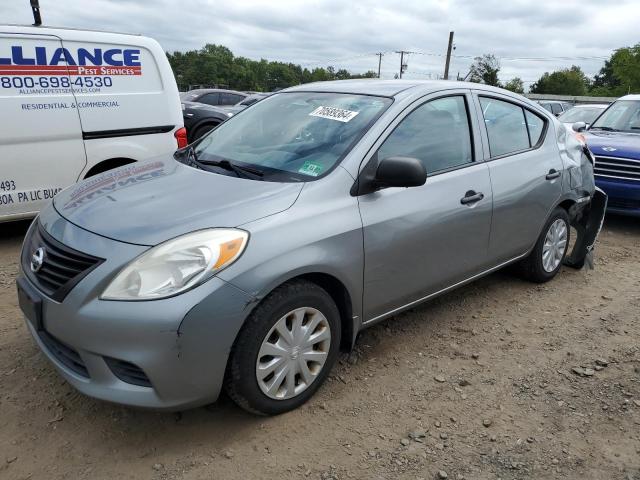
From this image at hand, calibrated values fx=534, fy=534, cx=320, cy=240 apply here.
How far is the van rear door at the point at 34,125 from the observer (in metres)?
4.59

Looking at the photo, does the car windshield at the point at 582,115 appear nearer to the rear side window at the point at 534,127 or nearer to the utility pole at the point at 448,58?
the rear side window at the point at 534,127

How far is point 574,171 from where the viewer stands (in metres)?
4.43

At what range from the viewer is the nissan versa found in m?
2.21

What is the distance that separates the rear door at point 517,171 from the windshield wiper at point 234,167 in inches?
64.5

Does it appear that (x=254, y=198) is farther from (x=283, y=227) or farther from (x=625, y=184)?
(x=625, y=184)

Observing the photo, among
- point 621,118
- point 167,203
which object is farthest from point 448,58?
point 167,203

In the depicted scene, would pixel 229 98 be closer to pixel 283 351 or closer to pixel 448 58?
pixel 283 351

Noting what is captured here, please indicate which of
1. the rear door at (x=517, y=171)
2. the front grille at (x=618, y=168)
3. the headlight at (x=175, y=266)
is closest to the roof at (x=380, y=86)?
the rear door at (x=517, y=171)

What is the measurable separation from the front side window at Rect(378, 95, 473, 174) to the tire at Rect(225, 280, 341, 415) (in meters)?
0.95

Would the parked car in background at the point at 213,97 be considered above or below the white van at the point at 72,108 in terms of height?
below

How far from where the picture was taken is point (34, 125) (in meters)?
4.73

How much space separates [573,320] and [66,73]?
189 inches

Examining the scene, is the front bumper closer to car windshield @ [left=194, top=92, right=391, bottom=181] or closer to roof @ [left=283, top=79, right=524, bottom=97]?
car windshield @ [left=194, top=92, right=391, bottom=181]

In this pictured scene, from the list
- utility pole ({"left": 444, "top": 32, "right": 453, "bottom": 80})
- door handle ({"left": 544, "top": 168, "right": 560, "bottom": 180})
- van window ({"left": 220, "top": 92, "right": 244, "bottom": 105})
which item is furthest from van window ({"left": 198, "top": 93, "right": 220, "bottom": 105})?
utility pole ({"left": 444, "top": 32, "right": 453, "bottom": 80})
